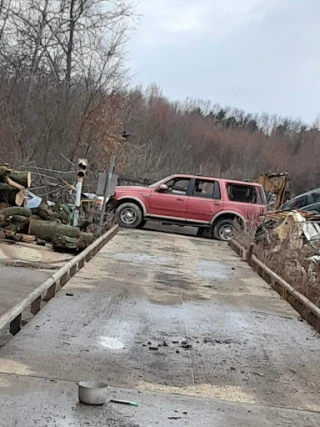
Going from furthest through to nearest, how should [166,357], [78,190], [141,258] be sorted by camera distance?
[78,190], [141,258], [166,357]

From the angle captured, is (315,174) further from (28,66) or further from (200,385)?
(200,385)

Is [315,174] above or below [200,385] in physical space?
above

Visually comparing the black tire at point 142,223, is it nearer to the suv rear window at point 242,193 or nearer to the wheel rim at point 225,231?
the wheel rim at point 225,231

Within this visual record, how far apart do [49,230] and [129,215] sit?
18.9ft

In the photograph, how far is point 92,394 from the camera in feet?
13.5

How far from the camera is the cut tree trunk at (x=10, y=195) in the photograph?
14.1 meters

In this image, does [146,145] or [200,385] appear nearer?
[200,385]

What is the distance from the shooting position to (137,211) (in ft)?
62.4

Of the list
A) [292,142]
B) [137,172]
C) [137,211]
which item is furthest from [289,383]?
[292,142]

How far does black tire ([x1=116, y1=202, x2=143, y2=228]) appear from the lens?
62.4 feet

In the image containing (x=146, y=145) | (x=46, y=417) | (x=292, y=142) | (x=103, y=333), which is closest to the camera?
(x=46, y=417)

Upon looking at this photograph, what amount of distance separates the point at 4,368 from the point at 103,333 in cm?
143

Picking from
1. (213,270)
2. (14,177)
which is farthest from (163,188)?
(213,270)

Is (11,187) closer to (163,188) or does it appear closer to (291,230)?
(163,188)
